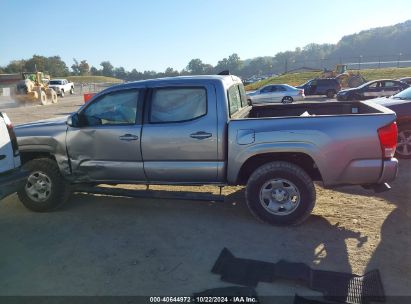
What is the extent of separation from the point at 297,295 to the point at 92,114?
340cm

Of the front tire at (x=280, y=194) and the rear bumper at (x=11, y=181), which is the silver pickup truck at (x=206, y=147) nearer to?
the front tire at (x=280, y=194)

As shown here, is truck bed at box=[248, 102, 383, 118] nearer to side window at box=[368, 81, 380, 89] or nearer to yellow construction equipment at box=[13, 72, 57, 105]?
side window at box=[368, 81, 380, 89]

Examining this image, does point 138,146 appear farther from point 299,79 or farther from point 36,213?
point 299,79

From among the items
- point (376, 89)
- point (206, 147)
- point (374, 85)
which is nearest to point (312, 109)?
point (206, 147)

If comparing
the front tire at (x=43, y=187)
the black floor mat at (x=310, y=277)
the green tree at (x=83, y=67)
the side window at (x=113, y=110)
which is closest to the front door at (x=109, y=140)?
the side window at (x=113, y=110)

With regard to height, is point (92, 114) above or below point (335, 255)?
above

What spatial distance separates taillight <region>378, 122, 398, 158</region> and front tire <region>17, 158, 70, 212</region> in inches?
162

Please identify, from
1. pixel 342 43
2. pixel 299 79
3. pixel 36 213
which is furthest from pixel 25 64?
pixel 342 43

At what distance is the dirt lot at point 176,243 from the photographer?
132 inches

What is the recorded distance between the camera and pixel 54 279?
345 centimetres

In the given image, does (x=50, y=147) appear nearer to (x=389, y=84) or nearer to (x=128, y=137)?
(x=128, y=137)

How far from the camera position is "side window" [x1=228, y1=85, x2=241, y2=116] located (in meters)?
4.65

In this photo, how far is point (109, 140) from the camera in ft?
15.4

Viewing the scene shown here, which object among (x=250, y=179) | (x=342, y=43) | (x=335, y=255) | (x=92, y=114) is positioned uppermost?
(x=342, y=43)
